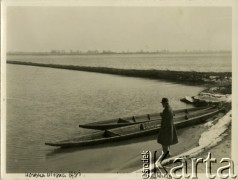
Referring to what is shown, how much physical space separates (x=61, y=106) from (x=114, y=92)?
253 mm

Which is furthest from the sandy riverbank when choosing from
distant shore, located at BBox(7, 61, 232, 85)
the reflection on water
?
distant shore, located at BBox(7, 61, 232, 85)

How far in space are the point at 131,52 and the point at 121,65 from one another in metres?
0.08

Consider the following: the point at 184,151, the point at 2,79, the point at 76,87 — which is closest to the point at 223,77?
the point at 184,151

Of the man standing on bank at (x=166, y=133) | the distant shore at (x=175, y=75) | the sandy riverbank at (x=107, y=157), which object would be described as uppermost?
the distant shore at (x=175, y=75)

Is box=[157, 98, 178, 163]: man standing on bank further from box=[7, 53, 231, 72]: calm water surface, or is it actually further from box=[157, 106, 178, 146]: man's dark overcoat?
box=[7, 53, 231, 72]: calm water surface

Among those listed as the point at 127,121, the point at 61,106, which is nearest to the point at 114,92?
the point at 127,121

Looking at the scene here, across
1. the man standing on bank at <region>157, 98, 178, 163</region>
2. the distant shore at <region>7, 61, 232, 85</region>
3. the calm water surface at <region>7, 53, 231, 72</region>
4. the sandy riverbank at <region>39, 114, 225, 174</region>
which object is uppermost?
the calm water surface at <region>7, 53, 231, 72</region>

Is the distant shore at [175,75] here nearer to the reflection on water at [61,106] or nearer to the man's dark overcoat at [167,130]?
the reflection on water at [61,106]

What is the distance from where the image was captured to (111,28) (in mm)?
1759

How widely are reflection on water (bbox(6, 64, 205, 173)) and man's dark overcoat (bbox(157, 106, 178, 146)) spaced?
48 millimetres

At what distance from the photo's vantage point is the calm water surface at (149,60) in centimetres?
175

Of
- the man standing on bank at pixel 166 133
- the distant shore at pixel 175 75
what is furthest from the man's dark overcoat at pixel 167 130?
the distant shore at pixel 175 75

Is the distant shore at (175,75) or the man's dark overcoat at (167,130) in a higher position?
the distant shore at (175,75)

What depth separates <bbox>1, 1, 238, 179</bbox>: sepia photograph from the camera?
1.72 m
